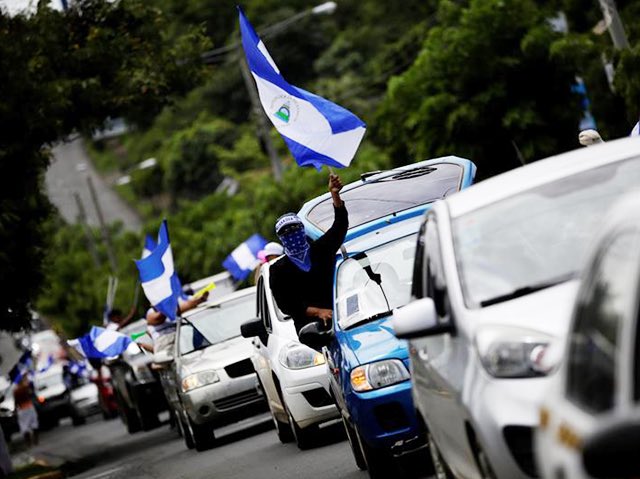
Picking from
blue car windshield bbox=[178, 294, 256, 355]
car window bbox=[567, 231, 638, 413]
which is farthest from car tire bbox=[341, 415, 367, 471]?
blue car windshield bbox=[178, 294, 256, 355]

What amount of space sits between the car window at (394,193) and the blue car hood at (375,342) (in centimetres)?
345

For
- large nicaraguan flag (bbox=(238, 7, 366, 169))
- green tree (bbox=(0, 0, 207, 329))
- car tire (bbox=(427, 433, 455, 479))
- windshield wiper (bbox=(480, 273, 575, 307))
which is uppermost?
green tree (bbox=(0, 0, 207, 329))

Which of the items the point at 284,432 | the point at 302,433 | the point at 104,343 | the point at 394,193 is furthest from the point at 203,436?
the point at 104,343

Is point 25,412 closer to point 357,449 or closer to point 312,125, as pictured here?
point 312,125

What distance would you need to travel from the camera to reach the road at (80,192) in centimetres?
12588

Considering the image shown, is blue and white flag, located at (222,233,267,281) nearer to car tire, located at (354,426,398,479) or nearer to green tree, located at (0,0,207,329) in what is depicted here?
green tree, located at (0,0,207,329)

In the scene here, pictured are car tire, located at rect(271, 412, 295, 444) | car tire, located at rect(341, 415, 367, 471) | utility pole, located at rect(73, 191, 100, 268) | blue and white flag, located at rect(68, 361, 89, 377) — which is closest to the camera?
car tire, located at rect(341, 415, 367, 471)

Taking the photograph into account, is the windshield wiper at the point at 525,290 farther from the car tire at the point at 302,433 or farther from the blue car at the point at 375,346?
the car tire at the point at 302,433

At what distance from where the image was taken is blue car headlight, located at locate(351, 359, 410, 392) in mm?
10383

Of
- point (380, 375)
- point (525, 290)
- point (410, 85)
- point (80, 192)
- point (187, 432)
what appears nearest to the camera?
point (525, 290)

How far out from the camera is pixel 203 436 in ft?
61.9

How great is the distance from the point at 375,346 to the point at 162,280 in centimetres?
1131

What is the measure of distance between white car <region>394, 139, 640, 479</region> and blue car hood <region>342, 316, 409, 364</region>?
235 centimetres

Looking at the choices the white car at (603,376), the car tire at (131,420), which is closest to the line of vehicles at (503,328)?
the white car at (603,376)
